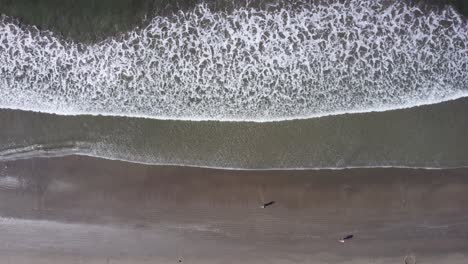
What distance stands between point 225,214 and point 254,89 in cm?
119

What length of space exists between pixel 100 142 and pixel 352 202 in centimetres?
240

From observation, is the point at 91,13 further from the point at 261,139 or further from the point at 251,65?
the point at 261,139

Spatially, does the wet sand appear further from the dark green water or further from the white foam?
the dark green water

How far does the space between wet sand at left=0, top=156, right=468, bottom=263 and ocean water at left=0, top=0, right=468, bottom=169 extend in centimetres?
15

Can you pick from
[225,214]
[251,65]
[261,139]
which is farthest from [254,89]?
[225,214]

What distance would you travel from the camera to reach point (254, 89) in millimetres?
4535

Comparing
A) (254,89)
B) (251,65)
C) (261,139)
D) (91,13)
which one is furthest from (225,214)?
(91,13)

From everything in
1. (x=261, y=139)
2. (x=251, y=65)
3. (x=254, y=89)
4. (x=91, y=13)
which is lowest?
(x=261, y=139)

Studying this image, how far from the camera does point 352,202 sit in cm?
455

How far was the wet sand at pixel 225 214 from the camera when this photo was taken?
14.9 feet

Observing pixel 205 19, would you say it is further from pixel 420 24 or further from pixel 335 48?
pixel 420 24

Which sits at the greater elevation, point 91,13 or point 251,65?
point 91,13

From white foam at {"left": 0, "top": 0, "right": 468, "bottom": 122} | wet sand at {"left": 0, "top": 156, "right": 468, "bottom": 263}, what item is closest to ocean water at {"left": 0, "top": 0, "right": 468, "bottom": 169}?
white foam at {"left": 0, "top": 0, "right": 468, "bottom": 122}

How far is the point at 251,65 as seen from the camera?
4.54 metres
